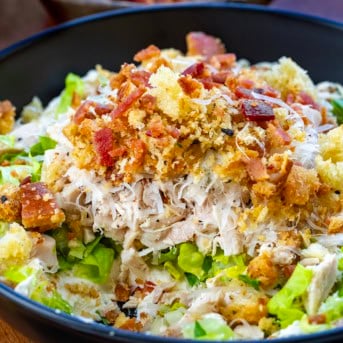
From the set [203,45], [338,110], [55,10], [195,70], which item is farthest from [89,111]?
[55,10]

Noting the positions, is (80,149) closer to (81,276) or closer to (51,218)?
(51,218)

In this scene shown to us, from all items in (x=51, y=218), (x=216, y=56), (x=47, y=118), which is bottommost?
(x=51, y=218)

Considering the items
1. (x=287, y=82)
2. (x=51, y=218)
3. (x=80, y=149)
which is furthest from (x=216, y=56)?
(x=51, y=218)

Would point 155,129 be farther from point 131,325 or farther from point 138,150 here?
point 131,325

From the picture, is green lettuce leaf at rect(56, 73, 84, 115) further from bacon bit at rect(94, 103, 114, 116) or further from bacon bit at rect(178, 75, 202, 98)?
bacon bit at rect(178, 75, 202, 98)

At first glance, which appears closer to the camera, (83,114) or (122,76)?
(83,114)

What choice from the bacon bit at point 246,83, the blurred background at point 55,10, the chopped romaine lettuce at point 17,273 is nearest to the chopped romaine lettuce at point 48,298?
the chopped romaine lettuce at point 17,273
